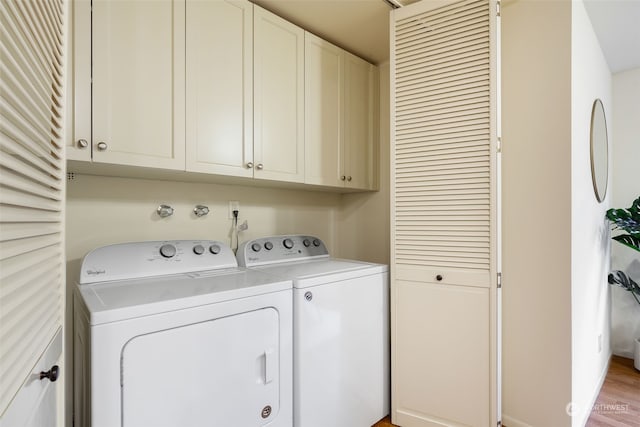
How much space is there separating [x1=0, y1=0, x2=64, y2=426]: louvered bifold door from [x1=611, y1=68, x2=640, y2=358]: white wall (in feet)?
12.3

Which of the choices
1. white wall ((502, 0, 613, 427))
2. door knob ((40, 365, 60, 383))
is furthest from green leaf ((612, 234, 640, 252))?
door knob ((40, 365, 60, 383))

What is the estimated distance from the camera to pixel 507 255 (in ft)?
6.13

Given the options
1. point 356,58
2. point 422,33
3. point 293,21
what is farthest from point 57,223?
point 356,58

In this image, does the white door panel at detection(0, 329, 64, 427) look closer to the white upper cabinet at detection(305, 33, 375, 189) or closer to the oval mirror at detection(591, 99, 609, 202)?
the white upper cabinet at detection(305, 33, 375, 189)

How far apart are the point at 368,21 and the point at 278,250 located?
Result: 154 centimetres

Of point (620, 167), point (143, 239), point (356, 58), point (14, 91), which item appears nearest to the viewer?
point (14, 91)

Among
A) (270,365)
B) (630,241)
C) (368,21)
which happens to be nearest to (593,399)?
(630,241)

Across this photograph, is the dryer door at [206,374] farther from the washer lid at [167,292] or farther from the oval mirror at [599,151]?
the oval mirror at [599,151]

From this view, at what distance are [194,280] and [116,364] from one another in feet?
1.62

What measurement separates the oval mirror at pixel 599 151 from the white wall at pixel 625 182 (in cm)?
41

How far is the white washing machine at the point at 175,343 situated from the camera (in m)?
1.05

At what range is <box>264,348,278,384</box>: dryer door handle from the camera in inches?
54.7

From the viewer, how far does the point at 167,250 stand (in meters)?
1.67

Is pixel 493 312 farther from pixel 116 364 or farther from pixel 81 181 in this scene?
pixel 81 181
